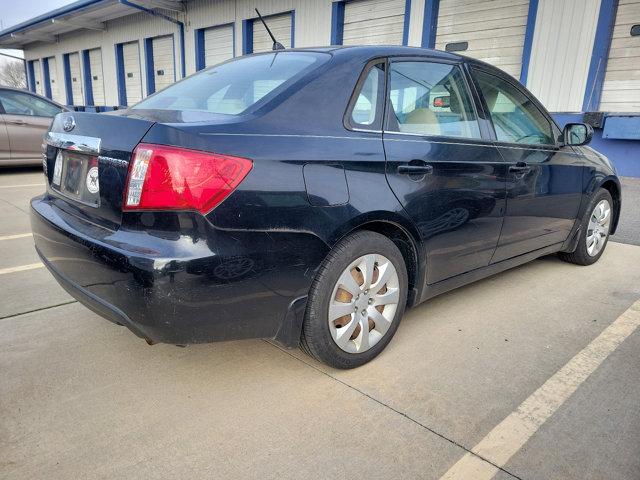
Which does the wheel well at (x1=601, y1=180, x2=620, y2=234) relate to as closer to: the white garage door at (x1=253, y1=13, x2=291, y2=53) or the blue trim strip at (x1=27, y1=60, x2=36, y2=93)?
the white garage door at (x1=253, y1=13, x2=291, y2=53)

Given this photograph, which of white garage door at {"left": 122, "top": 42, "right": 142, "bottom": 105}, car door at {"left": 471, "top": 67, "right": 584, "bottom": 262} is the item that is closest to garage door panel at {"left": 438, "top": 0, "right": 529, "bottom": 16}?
car door at {"left": 471, "top": 67, "right": 584, "bottom": 262}

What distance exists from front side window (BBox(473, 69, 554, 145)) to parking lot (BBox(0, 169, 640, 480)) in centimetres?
118

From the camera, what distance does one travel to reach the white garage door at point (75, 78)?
23.8 m

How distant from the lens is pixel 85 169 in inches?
83.3

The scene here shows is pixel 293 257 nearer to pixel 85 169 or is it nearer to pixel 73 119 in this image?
pixel 85 169

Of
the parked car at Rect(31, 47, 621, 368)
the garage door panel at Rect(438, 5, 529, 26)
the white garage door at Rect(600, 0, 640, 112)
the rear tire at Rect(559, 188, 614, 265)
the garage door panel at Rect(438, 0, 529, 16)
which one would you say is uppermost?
the garage door panel at Rect(438, 0, 529, 16)

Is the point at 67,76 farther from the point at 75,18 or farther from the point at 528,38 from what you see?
the point at 528,38

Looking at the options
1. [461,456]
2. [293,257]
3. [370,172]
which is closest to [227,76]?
[370,172]

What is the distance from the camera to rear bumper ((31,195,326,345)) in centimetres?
179

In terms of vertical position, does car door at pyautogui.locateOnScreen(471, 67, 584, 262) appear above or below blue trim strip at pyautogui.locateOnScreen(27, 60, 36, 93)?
below

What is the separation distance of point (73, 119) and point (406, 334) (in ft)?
6.89

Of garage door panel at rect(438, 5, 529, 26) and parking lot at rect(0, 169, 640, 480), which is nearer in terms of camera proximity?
parking lot at rect(0, 169, 640, 480)

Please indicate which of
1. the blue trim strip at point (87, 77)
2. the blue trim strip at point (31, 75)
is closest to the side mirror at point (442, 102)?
the blue trim strip at point (87, 77)

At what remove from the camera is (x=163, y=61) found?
18125 mm
